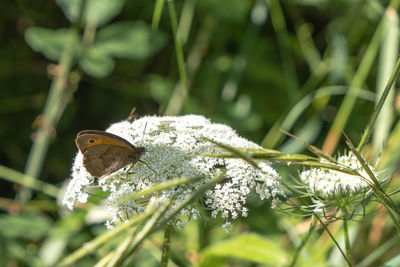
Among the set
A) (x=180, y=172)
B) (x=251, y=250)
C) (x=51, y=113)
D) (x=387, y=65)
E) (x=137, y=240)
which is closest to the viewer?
(x=137, y=240)

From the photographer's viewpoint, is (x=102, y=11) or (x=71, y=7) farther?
(x=102, y=11)

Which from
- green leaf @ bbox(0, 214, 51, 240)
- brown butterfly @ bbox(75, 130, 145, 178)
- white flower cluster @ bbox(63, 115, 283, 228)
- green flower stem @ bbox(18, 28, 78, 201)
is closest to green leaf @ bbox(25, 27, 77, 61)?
green flower stem @ bbox(18, 28, 78, 201)

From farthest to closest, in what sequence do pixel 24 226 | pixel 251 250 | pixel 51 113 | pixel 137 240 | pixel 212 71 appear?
pixel 212 71, pixel 51 113, pixel 24 226, pixel 251 250, pixel 137 240

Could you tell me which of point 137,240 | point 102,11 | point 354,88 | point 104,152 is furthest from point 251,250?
point 102,11

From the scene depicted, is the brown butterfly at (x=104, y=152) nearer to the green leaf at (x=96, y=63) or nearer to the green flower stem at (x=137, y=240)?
the green flower stem at (x=137, y=240)

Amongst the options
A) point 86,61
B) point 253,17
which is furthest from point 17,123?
point 253,17

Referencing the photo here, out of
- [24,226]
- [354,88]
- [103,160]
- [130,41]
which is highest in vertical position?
[130,41]

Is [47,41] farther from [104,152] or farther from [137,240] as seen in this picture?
[137,240]

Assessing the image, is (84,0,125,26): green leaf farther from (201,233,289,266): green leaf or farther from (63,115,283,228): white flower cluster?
(201,233,289,266): green leaf
